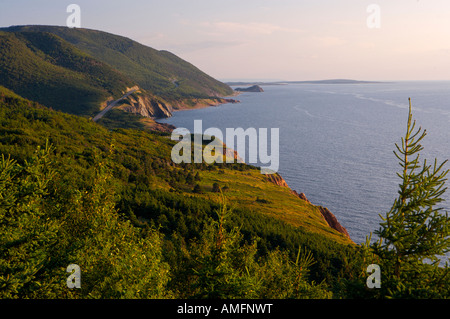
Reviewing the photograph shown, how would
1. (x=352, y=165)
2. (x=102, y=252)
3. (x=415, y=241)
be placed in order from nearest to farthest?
(x=415, y=241) < (x=102, y=252) < (x=352, y=165)

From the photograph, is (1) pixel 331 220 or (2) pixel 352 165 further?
(2) pixel 352 165

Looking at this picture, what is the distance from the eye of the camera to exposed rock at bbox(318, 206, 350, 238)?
77.8 meters

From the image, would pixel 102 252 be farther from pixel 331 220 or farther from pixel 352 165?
pixel 352 165

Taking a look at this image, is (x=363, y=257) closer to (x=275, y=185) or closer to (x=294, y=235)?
(x=294, y=235)

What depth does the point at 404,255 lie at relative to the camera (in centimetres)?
1235

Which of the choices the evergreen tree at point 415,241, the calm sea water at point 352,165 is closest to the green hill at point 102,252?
the evergreen tree at point 415,241

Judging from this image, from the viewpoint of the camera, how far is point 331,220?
80.7 meters

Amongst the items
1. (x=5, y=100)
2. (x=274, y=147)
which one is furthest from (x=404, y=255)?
(x=274, y=147)

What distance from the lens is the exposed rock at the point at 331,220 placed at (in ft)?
255

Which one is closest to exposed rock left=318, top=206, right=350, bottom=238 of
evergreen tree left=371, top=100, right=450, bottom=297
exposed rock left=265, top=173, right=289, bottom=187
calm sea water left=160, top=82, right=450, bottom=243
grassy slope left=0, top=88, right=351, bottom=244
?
calm sea water left=160, top=82, right=450, bottom=243

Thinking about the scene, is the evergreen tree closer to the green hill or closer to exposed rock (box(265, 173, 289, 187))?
the green hill

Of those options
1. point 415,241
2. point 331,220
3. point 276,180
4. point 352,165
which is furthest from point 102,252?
point 352,165

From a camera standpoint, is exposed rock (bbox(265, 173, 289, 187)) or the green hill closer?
the green hill

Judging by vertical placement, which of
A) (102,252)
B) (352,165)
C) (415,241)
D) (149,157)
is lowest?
(352,165)
